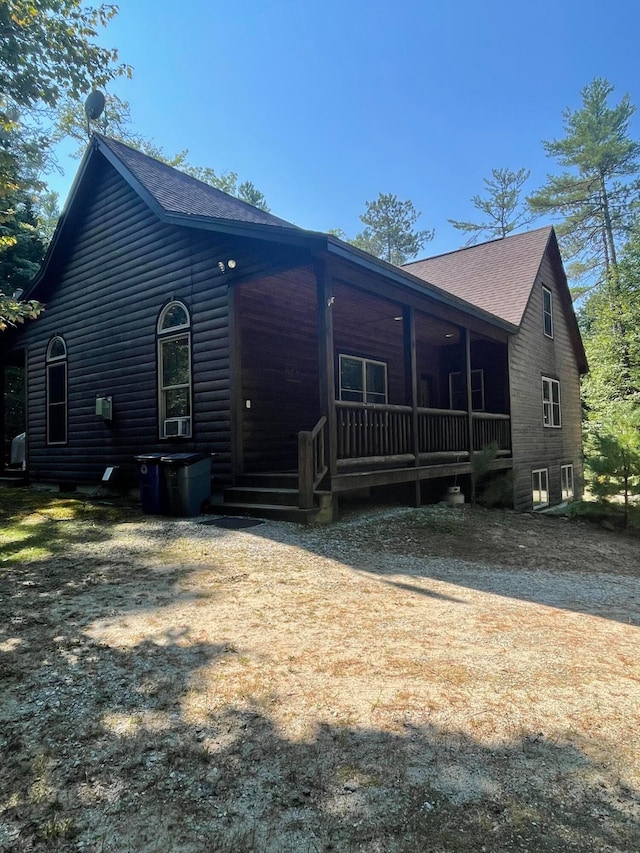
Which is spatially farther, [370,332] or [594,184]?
[594,184]

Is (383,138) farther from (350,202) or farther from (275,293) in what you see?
(275,293)

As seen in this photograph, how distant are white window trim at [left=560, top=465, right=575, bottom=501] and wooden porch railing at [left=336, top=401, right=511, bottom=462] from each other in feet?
17.8

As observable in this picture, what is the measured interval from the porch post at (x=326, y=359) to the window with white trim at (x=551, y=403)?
9978 mm

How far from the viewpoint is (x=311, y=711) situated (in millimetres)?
2129

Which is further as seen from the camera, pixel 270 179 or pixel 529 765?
pixel 270 179

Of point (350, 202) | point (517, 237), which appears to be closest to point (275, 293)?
point (517, 237)

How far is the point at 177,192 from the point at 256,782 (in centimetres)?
1013

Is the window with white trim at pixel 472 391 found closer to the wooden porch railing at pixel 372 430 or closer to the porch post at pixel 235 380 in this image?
the wooden porch railing at pixel 372 430

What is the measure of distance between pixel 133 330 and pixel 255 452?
3.69 m

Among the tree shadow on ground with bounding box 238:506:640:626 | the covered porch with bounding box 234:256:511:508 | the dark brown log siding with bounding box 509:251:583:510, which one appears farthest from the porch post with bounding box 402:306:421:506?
the dark brown log siding with bounding box 509:251:583:510

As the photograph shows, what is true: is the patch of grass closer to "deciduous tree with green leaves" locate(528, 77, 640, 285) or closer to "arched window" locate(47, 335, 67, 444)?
"arched window" locate(47, 335, 67, 444)

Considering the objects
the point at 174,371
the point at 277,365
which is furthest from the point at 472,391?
the point at 174,371

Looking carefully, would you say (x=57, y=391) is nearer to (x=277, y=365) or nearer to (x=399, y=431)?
(x=277, y=365)

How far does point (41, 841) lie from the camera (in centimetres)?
143
